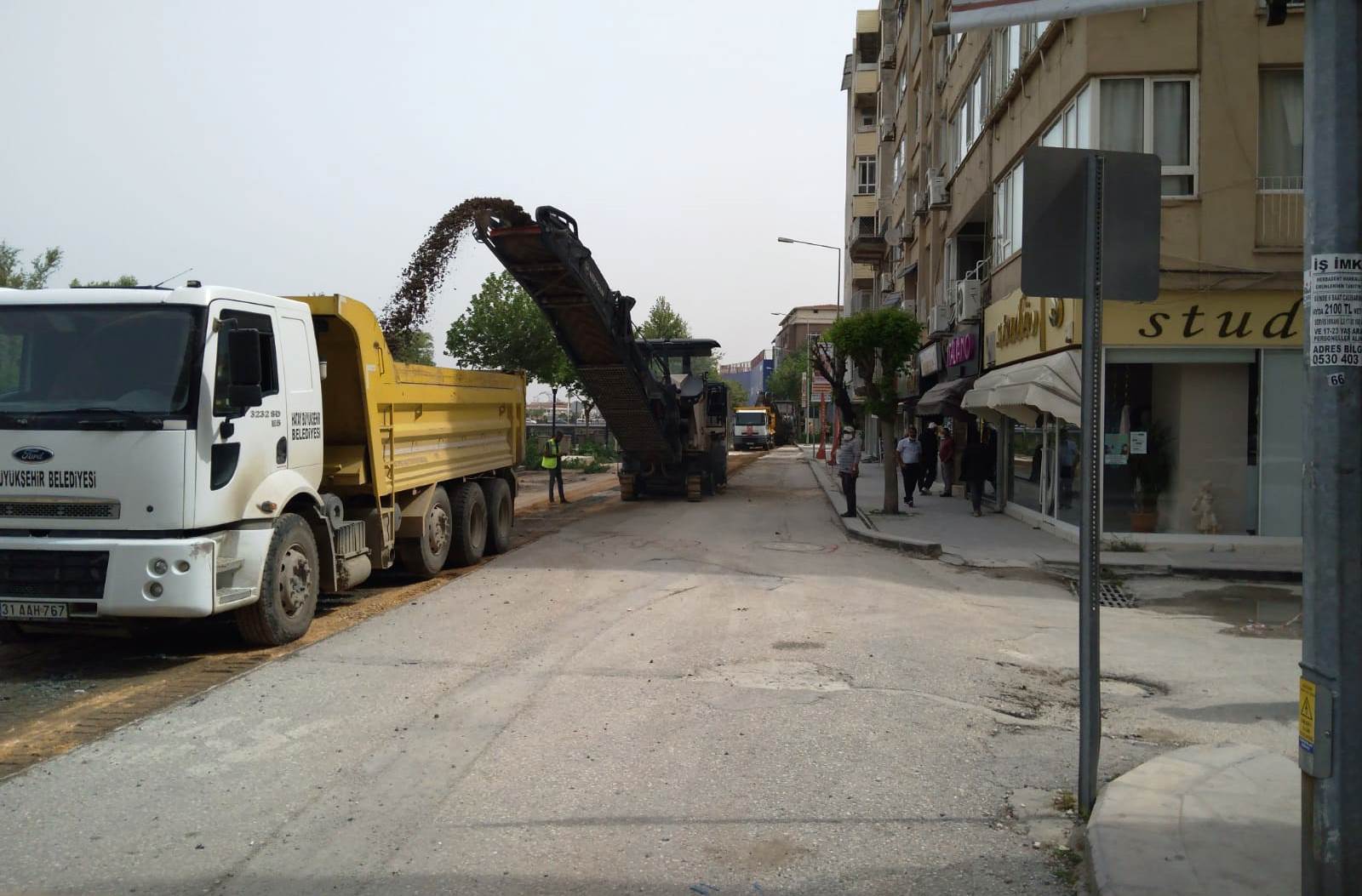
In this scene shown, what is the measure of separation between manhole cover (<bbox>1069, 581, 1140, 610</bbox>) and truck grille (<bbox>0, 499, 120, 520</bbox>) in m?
9.15

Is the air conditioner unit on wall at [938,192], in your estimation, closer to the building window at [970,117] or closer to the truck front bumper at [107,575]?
the building window at [970,117]

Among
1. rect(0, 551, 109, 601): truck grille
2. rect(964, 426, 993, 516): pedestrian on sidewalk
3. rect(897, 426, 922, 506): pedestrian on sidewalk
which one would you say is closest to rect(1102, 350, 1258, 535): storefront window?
rect(964, 426, 993, 516): pedestrian on sidewalk

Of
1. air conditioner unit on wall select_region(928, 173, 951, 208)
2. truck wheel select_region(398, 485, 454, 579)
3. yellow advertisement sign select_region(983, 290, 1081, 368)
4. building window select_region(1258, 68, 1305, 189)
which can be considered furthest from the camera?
air conditioner unit on wall select_region(928, 173, 951, 208)

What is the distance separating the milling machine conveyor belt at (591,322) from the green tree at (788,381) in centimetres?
6836

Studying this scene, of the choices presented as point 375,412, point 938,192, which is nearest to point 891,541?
point 375,412

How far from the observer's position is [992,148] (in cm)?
2100

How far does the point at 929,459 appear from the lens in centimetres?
2478

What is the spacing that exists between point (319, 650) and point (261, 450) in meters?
1.62

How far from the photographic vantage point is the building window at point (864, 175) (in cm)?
5516

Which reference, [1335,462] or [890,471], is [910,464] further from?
[1335,462]

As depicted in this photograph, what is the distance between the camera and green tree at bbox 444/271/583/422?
43.8 metres

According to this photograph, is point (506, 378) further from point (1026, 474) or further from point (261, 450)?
point (1026, 474)

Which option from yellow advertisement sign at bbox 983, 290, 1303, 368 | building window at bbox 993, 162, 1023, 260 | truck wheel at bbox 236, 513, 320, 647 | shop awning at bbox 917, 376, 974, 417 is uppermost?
building window at bbox 993, 162, 1023, 260

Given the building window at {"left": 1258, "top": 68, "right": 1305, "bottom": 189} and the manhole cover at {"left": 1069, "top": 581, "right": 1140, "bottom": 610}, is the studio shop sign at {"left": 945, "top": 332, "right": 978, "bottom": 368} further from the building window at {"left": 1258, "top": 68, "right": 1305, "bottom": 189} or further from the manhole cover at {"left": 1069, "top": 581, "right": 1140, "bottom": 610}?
the manhole cover at {"left": 1069, "top": 581, "right": 1140, "bottom": 610}
